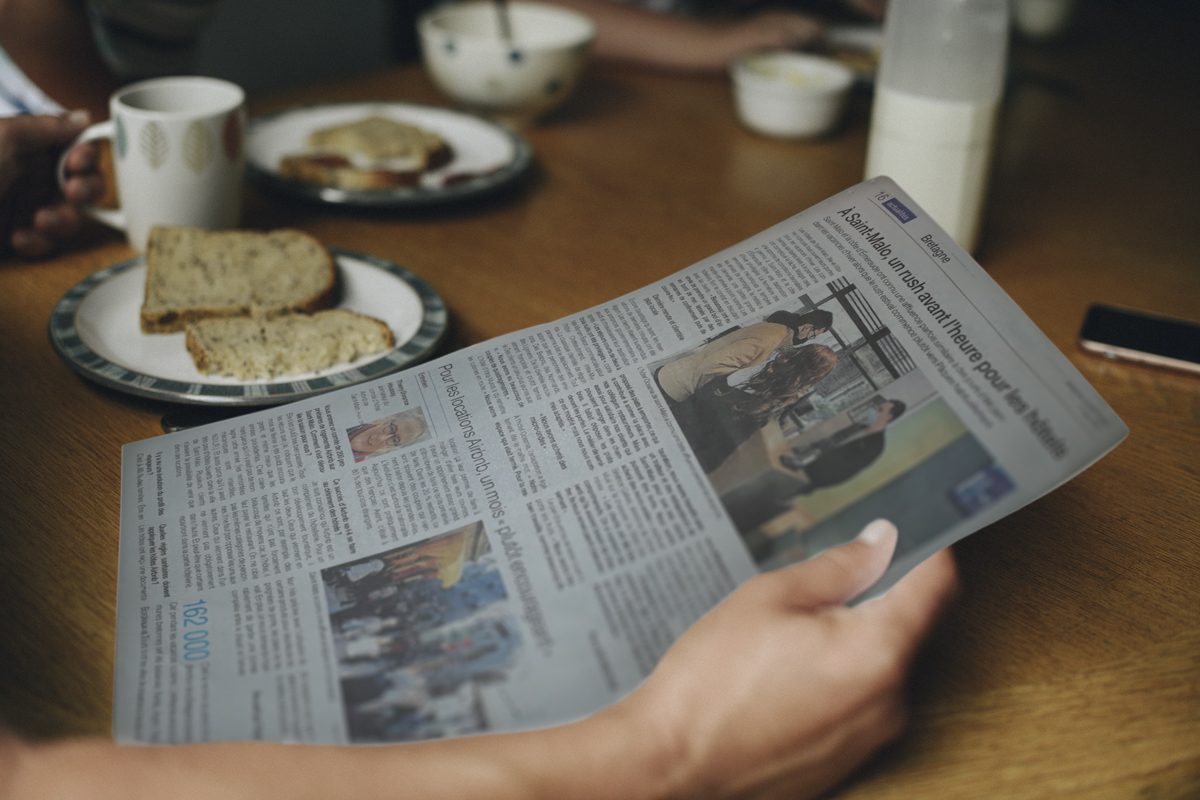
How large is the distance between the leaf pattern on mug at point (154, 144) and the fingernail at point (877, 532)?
624mm

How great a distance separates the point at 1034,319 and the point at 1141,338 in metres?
0.08

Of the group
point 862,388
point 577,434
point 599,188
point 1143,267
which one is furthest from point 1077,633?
point 599,188

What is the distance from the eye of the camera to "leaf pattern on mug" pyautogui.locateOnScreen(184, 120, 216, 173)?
70 cm

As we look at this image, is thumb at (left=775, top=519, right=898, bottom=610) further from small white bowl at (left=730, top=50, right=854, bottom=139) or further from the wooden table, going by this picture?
small white bowl at (left=730, top=50, right=854, bottom=139)

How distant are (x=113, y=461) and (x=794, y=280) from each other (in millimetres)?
417

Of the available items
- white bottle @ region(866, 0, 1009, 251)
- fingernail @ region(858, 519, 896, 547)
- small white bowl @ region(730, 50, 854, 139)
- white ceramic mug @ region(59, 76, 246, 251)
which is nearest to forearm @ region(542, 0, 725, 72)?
small white bowl @ region(730, 50, 854, 139)

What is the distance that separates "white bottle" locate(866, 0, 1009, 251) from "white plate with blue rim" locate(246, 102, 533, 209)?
1.24 feet

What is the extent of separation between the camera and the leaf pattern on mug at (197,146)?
697 mm

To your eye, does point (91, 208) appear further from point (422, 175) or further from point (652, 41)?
point (652, 41)

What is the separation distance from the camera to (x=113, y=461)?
19.9 inches

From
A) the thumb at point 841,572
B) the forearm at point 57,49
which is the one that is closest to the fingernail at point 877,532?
the thumb at point 841,572

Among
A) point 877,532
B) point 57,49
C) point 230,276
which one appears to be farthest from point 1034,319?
point 57,49

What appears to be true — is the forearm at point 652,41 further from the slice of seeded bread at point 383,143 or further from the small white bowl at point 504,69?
the slice of seeded bread at point 383,143

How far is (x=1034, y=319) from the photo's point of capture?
0.70 m
